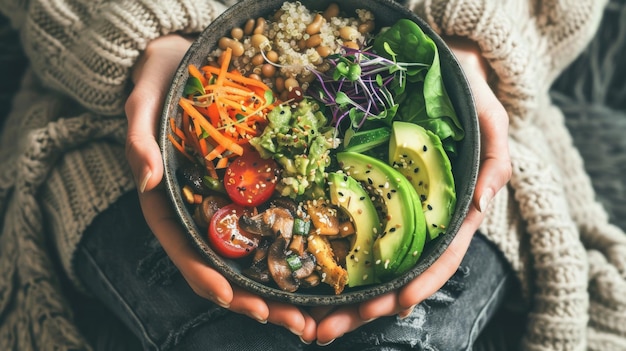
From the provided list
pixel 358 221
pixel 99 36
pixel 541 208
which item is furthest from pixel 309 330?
pixel 99 36

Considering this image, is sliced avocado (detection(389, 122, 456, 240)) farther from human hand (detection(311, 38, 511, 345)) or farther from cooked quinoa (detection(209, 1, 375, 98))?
cooked quinoa (detection(209, 1, 375, 98))

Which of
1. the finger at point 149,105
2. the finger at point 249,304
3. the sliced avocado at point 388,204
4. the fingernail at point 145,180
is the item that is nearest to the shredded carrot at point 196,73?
the finger at point 149,105

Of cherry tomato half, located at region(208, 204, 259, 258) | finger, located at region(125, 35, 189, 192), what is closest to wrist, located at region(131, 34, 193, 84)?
finger, located at region(125, 35, 189, 192)

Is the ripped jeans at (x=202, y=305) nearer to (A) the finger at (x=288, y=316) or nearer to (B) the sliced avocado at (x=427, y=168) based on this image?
(A) the finger at (x=288, y=316)

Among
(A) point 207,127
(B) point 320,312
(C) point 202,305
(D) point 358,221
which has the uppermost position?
(A) point 207,127

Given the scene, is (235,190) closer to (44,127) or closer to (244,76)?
(244,76)

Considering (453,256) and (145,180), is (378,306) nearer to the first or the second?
(453,256)
